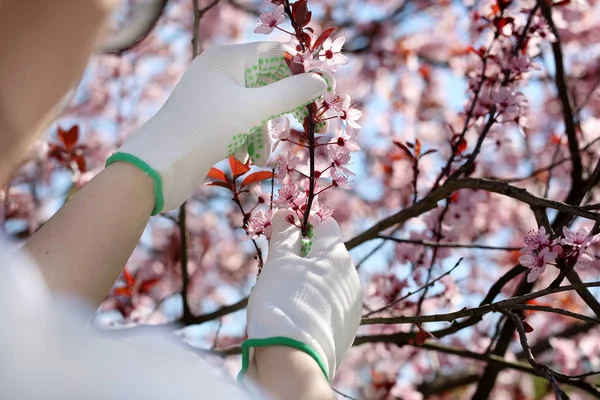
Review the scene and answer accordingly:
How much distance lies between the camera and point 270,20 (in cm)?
144

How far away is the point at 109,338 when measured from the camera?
908mm

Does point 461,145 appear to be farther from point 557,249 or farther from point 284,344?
point 284,344

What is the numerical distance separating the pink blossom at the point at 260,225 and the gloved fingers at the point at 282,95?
9.4 inches

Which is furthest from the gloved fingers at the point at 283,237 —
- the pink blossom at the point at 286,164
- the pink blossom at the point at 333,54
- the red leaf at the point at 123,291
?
the red leaf at the point at 123,291

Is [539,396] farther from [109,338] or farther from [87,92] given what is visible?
[87,92]

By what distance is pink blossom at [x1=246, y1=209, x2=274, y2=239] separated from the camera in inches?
58.4

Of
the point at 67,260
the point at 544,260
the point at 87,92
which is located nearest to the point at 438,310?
the point at 544,260

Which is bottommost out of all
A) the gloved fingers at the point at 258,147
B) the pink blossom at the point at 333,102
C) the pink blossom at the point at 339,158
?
the gloved fingers at the point at 258,147

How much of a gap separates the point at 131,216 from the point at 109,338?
0.82 feet

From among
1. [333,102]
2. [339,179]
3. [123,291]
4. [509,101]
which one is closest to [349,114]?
[333,102]

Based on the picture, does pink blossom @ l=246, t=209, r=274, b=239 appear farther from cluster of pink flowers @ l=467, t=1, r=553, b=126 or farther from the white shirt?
cluster of pink flowers @ l=467, t=1, r=553, b=126

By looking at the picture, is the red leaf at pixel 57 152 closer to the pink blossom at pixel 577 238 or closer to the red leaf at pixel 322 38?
the red leaf at pixel 322 38

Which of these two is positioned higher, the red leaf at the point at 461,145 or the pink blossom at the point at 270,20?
the red leaf at the point at 461,145

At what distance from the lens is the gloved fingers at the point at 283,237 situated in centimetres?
134
